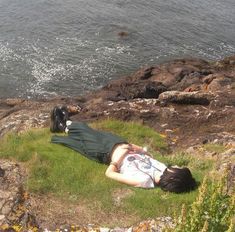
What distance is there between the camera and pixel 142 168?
1209cm

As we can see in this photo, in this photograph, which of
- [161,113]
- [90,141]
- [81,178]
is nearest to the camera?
[81,178]

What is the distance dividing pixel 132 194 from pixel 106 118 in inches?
279

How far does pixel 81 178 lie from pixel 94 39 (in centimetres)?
2577

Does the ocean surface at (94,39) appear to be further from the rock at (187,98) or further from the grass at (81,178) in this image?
the grass at (81,178)

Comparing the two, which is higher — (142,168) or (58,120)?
(142,168)

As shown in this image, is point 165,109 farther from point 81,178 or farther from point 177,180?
point 177,180

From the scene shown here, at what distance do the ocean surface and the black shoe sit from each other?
491 inches

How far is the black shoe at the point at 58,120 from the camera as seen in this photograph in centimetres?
1549

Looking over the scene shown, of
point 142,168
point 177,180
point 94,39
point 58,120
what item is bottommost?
point 94,39

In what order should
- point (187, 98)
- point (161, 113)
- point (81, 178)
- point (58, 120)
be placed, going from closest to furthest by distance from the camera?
point (81, 178) < point (58, 120) < point (161, 113) < point (187, 98)

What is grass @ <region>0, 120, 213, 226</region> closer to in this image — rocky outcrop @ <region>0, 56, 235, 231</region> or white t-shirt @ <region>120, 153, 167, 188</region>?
white t-shirt @ <region>120, 153, 167, 188</region>

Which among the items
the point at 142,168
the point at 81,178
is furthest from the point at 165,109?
the point at 81,178

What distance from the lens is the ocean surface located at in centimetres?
3030

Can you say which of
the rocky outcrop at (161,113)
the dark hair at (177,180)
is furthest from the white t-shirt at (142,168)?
the rocky outcrop at (161,113)
